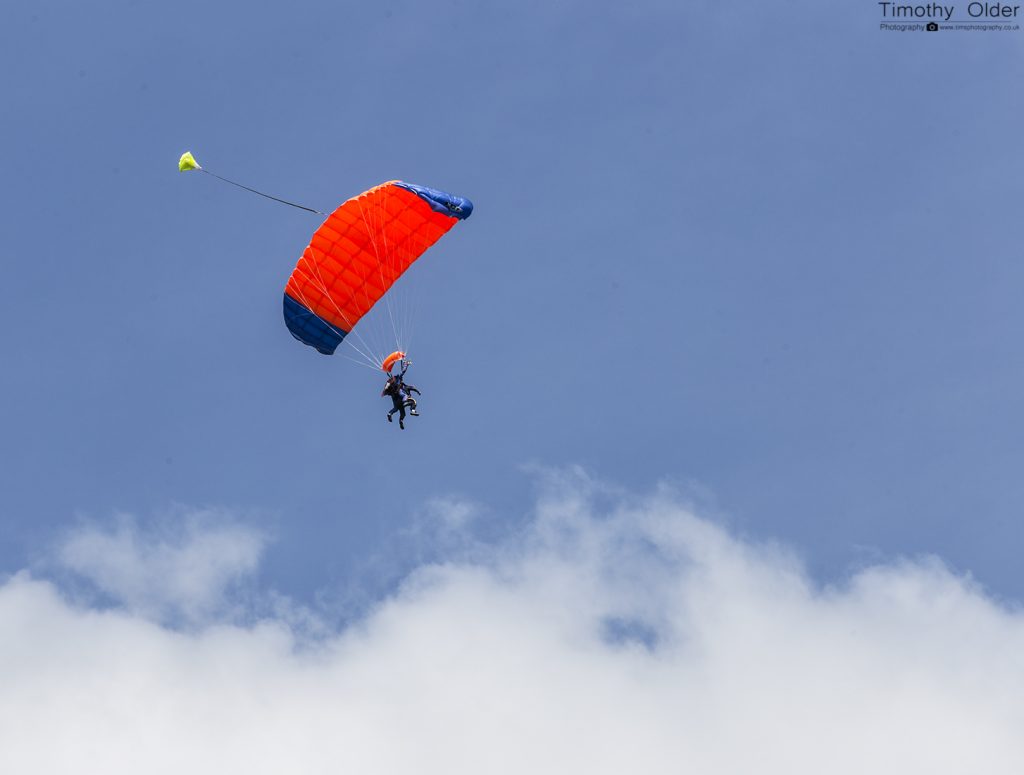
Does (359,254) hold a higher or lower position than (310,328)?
higher

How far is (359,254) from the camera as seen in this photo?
46.6 metres

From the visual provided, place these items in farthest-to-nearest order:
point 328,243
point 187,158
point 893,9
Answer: point 893,9 → point 328,243 → point 187,158

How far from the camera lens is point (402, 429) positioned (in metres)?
46.6

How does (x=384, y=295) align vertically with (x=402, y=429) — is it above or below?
above

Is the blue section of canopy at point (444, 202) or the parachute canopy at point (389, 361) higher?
the blue section of canopy at point (444, 202)

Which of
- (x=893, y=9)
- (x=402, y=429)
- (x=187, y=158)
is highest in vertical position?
(x=893, y=9)

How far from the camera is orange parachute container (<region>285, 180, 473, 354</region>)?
151 ft

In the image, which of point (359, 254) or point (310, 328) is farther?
point (310, 328)

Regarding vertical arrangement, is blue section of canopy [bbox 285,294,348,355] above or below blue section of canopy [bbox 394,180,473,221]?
below

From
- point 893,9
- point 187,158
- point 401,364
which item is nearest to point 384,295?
point 401,364

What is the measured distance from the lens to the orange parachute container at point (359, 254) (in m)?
46.1

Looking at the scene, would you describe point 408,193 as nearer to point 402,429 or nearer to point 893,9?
point 402,429

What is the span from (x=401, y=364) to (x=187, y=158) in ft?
30.8

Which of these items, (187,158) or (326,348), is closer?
(187,158)
